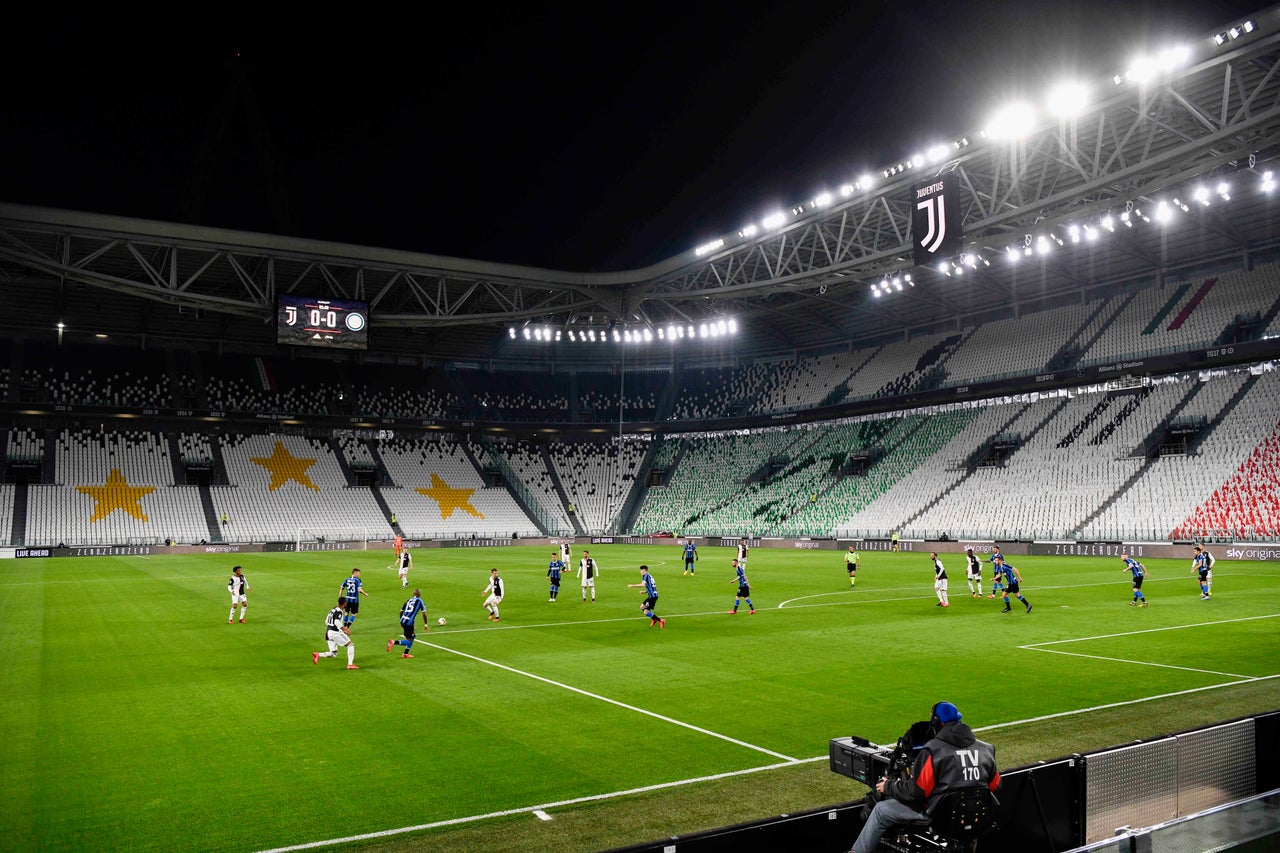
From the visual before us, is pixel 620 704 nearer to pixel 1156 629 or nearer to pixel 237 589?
pixel 237 589

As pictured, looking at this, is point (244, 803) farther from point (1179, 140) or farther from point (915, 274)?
point (915, 274)

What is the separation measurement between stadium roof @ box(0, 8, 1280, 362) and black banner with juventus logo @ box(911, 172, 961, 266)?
61.9 inches

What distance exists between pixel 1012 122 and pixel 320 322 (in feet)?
116

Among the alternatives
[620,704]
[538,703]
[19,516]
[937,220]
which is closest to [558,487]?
[19,516]

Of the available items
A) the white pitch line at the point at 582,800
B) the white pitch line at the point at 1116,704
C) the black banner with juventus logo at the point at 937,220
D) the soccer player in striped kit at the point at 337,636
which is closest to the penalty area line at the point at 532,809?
the white pitch line at the point at 582,800

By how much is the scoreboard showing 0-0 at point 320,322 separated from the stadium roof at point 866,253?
1855 mm

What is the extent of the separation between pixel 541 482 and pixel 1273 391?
53966 millimetres

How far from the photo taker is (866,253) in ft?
158

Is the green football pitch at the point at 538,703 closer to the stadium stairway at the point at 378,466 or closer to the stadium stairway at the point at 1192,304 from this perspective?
the stadium stairway at the point at 1192,304

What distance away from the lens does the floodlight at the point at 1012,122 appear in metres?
31.6

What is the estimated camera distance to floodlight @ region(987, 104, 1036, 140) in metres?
31.6

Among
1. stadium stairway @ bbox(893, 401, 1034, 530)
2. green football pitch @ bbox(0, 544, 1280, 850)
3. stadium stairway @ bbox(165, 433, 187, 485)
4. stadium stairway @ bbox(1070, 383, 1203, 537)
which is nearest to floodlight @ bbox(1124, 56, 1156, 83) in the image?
green football pitch @ bbox(0, 544, 1280, 850)

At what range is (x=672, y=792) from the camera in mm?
9570

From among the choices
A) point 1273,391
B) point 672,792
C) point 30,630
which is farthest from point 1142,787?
point 1273,391
